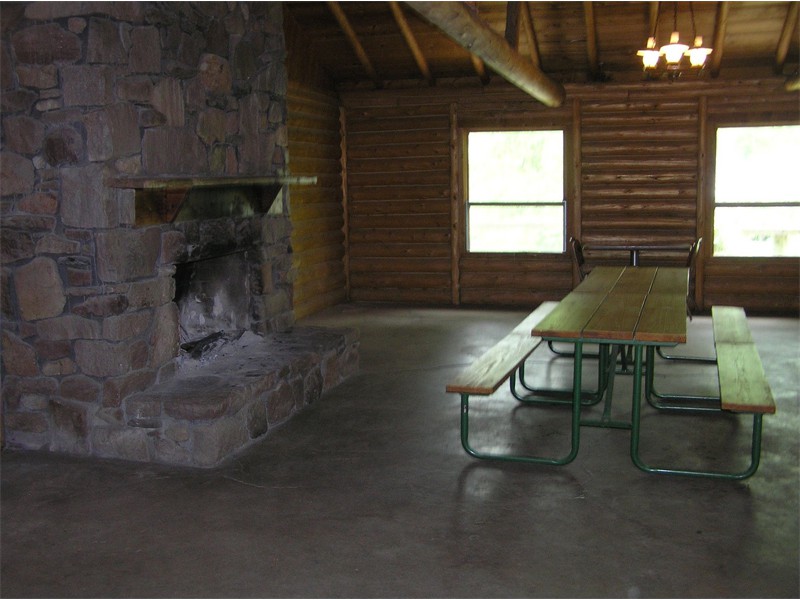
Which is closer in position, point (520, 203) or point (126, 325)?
point (126, 325)

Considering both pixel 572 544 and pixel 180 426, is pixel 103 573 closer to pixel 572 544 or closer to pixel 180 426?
pixel 180 426

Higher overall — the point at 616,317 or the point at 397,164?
the point at 397,164

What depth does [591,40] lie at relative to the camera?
9.03 m

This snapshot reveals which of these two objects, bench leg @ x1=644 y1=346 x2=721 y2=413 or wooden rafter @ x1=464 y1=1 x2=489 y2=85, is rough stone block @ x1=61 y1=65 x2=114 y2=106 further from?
wooden rafter @ x1=464 y1=1 x2=489 y2=85

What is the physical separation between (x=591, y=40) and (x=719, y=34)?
4.27ft

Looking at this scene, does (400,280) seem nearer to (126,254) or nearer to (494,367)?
(494,367)

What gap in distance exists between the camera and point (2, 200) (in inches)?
189

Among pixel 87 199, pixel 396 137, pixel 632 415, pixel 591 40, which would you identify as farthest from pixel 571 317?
pixel 396 137

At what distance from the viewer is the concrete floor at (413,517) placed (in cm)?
336

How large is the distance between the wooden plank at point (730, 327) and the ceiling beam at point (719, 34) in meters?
3.33

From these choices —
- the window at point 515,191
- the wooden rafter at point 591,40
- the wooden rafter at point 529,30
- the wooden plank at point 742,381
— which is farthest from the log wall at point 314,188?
the wooden plank at point 742,381

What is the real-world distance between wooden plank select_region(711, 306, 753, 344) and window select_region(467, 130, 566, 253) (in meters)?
3.75

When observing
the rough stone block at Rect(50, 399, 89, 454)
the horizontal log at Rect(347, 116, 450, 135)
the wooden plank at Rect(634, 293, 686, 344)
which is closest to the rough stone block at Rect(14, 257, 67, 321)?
the rough stone block at Rect(50, 399, 89, 454)

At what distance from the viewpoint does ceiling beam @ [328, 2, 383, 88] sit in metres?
8.93
